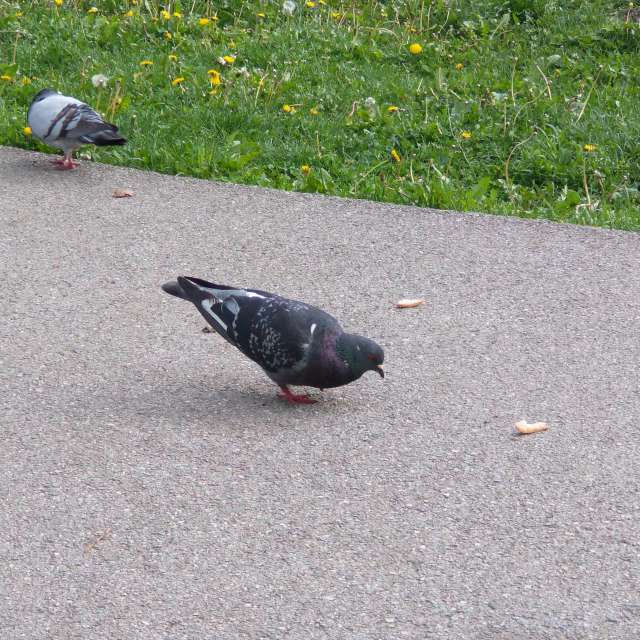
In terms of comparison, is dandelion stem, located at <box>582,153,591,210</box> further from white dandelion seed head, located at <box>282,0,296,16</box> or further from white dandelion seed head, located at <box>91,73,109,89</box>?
white dandelion seed head, located at <box>282,0,296,16</box>

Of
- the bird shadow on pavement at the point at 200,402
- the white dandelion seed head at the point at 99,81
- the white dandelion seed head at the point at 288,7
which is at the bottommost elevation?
the bird shadow on pavement at the point at 200,402

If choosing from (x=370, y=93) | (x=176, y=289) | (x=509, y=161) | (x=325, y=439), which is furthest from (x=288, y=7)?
(x=325, y=439)

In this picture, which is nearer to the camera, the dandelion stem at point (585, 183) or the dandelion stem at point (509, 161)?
the dandelion stem at point (585, 183)

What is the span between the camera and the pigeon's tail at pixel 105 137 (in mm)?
6879

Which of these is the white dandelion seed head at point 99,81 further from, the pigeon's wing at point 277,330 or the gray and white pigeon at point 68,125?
the pigeon's wing at point 277,330

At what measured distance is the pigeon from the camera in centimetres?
430

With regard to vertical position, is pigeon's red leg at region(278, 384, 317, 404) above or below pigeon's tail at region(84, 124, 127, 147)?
below

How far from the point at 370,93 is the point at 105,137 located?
222cm

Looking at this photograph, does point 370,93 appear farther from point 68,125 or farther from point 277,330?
point 277,330

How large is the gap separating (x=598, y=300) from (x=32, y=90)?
4693 mm

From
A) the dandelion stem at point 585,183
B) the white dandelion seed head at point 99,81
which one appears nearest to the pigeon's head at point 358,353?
the dandelion stem at point 585,183

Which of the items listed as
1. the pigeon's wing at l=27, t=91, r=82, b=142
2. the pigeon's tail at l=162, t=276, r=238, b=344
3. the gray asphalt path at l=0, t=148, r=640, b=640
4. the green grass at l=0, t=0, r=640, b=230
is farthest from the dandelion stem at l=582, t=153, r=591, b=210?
the pigeon's wing at l=27, t=91, r=82, b=142

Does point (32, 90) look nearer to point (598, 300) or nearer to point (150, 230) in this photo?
point (150, 230)

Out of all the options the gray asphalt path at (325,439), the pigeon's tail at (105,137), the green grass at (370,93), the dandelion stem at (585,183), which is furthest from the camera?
the green grass at (370,93)
